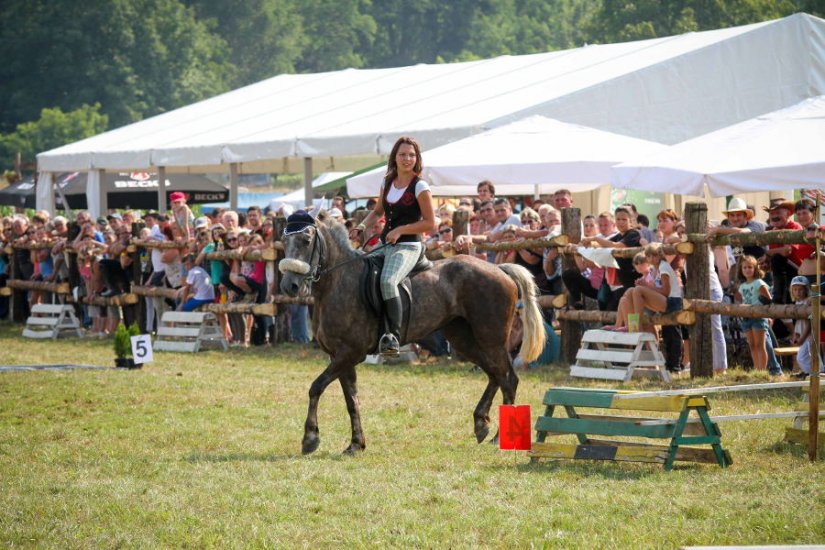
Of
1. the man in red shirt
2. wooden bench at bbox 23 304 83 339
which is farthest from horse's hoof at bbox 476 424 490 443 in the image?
wooden bench at bbox 23 304 83 339

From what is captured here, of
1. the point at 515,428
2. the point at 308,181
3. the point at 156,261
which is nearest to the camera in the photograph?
the point at 515,428

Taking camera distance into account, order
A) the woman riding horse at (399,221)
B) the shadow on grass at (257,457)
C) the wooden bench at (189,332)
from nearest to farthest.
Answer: the shadow on grass at (257,457) → the woman riding horse at (399,221) → the wooden bench at (189,332)

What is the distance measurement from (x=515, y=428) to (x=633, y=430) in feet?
2.99

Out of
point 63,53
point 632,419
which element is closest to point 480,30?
point 63,53

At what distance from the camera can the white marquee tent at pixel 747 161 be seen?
1362 cm

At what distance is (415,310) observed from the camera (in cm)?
1119

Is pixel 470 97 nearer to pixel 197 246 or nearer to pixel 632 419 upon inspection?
pixel 197 246

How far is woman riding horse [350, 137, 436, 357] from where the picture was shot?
10664mm

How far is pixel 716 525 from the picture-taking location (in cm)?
732

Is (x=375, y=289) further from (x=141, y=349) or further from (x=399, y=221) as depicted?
(x=141, y=349)

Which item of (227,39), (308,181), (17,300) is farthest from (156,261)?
(227,39)

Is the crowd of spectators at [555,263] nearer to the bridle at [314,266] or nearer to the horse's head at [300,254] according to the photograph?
the bridle at [314,266]

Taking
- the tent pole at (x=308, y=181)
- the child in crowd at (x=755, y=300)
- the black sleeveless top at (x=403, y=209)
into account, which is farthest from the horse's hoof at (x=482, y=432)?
the tent pole at (x=308, y=181)

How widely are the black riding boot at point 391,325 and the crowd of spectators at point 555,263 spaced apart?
0.99 meters
